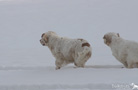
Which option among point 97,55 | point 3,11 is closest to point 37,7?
point 3,11

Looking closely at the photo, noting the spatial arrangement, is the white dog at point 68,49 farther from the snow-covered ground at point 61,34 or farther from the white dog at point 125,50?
the white dog at point 125,50

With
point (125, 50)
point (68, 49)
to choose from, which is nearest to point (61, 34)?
point (68, 49)

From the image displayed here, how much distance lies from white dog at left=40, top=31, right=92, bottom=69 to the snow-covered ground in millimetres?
382

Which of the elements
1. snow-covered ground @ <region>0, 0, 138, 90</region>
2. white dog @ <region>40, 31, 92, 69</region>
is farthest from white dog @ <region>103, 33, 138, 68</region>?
white dog @ <region>40, 31, 92, 69</region>

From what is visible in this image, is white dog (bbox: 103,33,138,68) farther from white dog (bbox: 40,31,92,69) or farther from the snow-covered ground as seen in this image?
white dog (bbox: 40,31,92,69)

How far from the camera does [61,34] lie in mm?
22250

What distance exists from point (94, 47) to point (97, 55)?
2.44m

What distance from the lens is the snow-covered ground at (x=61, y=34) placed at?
7.78 m

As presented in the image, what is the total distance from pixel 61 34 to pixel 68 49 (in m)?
12.3

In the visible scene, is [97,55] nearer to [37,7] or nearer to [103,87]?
[103,87]

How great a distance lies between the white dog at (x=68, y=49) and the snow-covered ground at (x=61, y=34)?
0.38 metres

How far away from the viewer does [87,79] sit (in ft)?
25.9

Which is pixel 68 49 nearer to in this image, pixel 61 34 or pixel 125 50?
pixel 125 50

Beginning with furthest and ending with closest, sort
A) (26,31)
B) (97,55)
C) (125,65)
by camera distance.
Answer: (26,31)
(97,55)
(125,65)
